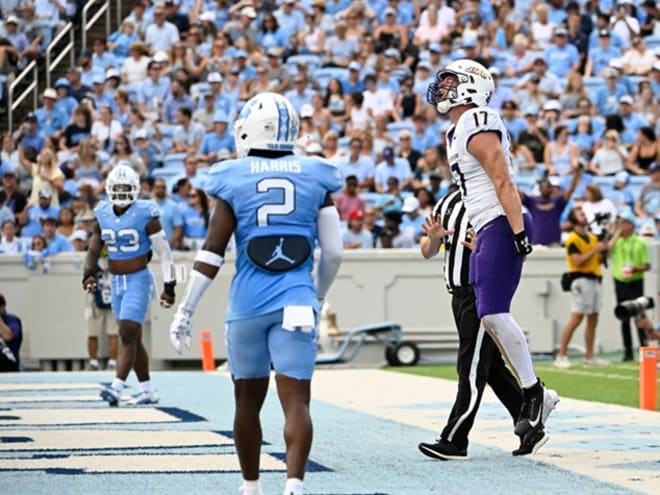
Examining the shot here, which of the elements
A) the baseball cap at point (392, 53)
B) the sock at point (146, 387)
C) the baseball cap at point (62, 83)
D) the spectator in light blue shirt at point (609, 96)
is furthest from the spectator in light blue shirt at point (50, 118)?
the sock at point (146, 387)

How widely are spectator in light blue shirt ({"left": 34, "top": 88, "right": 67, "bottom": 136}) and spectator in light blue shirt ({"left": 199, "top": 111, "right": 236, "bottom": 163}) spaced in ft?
9.65

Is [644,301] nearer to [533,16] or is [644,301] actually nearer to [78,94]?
[533,16]

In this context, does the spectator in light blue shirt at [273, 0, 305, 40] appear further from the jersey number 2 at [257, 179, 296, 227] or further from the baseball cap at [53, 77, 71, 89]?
the jersey number 2 at [257, 179, 296, 227]

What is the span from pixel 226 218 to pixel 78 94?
1838cm

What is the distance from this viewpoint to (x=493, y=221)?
313 inches

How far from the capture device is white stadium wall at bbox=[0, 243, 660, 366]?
19578 millimetres

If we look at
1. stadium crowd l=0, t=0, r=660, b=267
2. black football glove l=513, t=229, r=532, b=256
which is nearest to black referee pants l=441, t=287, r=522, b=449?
black football glove l=513, t=229, r=532, b=256

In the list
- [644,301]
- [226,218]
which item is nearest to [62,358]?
[644,301]

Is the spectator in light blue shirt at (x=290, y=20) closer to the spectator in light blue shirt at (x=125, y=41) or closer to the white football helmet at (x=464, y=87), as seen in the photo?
the spectator in light blue shirt at (x=125, y=41)

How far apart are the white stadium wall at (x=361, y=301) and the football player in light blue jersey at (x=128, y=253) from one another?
690cm

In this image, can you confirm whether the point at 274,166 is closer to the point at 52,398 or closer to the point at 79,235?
the point at 52,398

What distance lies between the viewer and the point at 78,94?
2400 centimetres

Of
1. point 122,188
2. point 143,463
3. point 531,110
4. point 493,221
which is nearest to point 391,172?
point 531,110

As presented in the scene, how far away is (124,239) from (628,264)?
7729 mm
